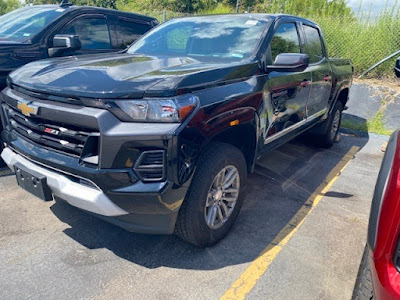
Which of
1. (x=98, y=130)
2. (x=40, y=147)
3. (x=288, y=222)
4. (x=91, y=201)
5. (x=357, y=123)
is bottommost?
(x=357, y=123)

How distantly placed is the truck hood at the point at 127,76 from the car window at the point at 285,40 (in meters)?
0.57

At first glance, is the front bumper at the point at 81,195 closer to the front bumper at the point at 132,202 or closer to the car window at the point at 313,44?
the front bumper at the point at 132,202

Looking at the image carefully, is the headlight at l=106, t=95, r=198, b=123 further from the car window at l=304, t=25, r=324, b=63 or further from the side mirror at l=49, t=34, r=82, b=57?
the car window at l=304, t=25, r=324, b=63

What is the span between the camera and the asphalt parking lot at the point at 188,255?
2309 millimetres

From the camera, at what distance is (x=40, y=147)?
2453 mm

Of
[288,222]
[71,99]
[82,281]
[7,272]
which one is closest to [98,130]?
[71,99]

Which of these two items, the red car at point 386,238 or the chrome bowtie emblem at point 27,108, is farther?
the chrome bowtie emblem at point 27,108

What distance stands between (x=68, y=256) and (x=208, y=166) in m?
1.28

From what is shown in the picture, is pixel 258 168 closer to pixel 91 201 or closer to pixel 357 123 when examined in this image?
pixel 91 201

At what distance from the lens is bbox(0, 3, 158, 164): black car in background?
393 centimetres

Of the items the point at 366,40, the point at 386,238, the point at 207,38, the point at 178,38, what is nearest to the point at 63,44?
the point at 178,38

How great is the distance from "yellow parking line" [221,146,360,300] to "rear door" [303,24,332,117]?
1.04m

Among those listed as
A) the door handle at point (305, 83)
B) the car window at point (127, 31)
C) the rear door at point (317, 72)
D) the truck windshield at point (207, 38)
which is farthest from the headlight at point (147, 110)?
the car window at point (127, 31)

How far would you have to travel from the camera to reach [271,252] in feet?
9.08
